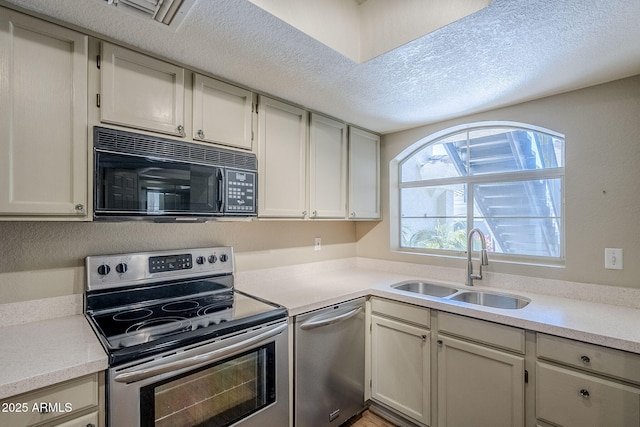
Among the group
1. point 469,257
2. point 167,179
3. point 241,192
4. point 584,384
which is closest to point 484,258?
point 469,257

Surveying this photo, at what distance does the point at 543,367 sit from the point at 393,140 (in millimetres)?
2028

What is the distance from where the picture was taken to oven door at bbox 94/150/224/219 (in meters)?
1.35

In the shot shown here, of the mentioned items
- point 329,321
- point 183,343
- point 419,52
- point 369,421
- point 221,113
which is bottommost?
point 369,421

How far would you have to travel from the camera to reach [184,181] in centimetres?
159

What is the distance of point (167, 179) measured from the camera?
1.53 m

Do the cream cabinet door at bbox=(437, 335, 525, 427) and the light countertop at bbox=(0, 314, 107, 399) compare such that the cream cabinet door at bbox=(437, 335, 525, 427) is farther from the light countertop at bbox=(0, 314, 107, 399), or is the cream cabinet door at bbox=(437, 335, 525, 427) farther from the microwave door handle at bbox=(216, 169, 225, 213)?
the light countertop at bbox=(0, 314, 107, 399)

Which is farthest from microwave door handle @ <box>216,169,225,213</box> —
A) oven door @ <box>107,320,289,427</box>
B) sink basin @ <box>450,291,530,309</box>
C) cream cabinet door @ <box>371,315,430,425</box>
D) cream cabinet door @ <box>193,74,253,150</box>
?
sink basin @ <box>450,291,530,309</box>

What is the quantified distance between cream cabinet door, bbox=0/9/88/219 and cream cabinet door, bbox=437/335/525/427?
2.06 metres

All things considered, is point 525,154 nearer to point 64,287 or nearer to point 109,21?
point 109,21

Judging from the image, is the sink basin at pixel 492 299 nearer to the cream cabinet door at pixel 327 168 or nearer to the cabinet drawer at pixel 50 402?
the cream cabinet door at pixel 327 168

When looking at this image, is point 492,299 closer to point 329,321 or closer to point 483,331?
point 483,331

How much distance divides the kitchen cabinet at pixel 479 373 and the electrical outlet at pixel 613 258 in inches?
30.4

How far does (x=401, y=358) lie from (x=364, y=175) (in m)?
1.49

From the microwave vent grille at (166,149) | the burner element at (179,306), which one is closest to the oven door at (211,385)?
the burner element at (179,306)
